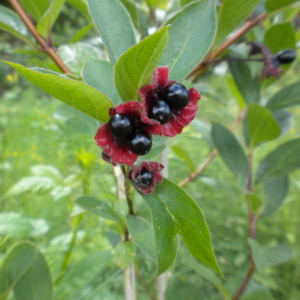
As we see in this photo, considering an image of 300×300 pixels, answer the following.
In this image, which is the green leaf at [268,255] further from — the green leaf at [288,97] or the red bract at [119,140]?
the red bract at [119,140]

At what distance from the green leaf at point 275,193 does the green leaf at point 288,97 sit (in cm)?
33

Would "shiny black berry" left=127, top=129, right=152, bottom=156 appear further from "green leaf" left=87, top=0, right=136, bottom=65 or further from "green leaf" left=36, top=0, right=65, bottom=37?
"green leaf" left=36, top=0, right=65, bottom=37

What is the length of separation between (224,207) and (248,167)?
991 millimetres

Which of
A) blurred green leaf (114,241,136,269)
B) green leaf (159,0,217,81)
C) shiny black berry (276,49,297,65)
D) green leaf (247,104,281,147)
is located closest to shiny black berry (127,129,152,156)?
green leaf (159,0,217,81)

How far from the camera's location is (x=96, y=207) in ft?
1.93

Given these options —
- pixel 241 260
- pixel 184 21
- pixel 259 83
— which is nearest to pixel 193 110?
pixel 184 21

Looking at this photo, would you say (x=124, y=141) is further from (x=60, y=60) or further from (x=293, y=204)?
(x=293, y=204)

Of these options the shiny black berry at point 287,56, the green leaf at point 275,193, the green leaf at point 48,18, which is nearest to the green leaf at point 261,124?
the shiny black berry at point 287,56

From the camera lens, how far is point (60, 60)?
29.1 inches

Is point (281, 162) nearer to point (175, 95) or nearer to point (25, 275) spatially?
point (175, 95)

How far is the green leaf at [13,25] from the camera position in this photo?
0.74 m

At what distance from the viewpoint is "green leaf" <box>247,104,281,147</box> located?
763 millimetres

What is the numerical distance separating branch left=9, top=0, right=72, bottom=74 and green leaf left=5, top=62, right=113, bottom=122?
1.27 feet

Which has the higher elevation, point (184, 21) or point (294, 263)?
point (184, 21)
